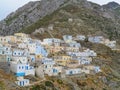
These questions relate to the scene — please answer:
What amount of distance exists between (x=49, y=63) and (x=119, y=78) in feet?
112

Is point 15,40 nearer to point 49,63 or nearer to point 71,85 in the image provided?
point 49,63

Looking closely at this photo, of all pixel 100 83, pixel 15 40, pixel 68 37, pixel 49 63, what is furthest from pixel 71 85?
pixel 68 37

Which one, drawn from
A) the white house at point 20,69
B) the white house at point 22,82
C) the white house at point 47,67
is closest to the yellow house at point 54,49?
the white house at point 47,67

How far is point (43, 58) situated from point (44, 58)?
18.9 inches

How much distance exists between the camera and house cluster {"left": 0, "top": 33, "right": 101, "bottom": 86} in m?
96.1

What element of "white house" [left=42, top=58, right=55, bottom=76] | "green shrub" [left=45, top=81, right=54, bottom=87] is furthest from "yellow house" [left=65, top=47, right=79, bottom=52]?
"green shrub" [left=45, top=81, right=54, bottom=87]

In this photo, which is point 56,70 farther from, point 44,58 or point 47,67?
point 44,58

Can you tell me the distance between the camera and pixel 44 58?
112m

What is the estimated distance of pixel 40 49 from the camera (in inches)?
4892

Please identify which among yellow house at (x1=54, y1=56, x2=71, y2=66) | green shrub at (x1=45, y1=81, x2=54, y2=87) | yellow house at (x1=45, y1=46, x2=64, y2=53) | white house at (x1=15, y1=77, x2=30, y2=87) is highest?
yellow house at (x1=45, y1=46, x2=64, y2=53)

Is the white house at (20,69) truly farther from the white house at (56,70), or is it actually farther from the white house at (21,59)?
the white house at (56,70)

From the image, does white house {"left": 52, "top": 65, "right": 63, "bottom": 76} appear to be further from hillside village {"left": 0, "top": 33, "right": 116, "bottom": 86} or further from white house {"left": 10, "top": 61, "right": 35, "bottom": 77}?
→ white house {"left": 10, "top": 61, "right": 35, "bottom": 77}

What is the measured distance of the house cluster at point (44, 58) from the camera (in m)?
96.1

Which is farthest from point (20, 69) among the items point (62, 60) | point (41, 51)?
point (62, 60)
